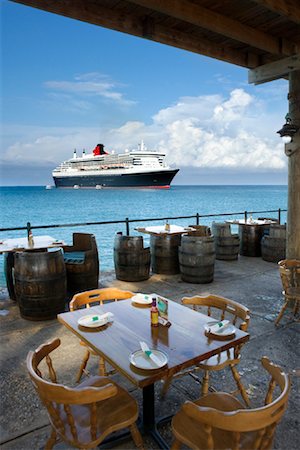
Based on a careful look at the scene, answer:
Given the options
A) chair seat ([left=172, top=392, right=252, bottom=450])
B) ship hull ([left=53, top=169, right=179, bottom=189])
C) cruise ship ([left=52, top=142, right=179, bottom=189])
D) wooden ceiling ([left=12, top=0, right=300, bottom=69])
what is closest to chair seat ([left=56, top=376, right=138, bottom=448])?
chair seat ([left=172, top=392, right=252, bottom=450])

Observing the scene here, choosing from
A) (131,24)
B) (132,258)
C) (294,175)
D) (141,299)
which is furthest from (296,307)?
(131,24)

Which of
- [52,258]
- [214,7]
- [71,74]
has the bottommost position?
[52,258]

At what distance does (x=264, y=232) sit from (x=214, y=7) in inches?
204

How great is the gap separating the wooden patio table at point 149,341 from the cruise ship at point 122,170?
38.4m

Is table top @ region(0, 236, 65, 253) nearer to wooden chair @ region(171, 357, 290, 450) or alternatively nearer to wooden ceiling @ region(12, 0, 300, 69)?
wooden ceiling @ region(12, 0, 300, 69)

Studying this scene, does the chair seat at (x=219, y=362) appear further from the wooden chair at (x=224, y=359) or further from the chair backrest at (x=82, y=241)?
the chair backrest at (x=82, y=241)

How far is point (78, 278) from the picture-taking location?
4.44 metres

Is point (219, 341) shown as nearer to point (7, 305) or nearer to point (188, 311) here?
point (188, 311)

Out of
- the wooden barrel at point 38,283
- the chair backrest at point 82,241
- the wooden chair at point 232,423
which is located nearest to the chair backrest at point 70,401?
the wooden chair at point 232,423

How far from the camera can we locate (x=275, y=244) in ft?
21.4

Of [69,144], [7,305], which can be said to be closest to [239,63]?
[7,305]

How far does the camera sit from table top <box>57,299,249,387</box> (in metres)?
1.59

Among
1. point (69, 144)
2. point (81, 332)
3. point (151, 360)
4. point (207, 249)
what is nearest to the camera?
point (151, 360)

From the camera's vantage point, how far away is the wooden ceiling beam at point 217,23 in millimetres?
2838
